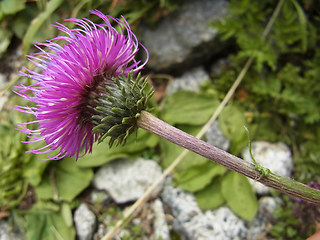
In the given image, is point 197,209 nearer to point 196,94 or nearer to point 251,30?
point 196,94

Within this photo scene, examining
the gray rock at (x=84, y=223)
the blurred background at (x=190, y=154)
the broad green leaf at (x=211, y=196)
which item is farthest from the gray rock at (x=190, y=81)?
the gray rock at (x=84, y=223)

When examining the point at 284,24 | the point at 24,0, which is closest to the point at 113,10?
the point at 24,0

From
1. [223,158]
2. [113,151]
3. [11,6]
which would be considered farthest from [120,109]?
[11,6]

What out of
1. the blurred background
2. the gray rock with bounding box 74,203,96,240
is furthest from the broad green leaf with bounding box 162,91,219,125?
the gray rock with bounding box 74,203,96,240

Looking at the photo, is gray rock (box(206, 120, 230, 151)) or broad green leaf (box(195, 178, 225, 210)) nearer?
broad green leaf (box(195, 178, 225, 210))

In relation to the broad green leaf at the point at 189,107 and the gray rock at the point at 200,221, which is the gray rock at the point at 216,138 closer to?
the broad green leaf at the point at 189,107

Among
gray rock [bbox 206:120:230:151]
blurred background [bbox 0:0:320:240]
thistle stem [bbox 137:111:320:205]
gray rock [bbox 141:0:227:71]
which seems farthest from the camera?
gray rock [bbox 141:0:227:71]

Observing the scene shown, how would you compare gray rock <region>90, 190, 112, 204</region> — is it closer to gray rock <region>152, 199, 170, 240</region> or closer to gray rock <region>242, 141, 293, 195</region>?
gray rock <region>152, 199, 170, 240</region>
